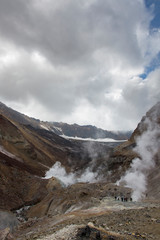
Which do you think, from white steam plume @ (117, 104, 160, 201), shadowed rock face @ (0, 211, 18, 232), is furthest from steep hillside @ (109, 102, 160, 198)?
shadowed rock face @ (0, 211, 18, 232)

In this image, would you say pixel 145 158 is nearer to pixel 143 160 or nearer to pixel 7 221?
pixel 143 160

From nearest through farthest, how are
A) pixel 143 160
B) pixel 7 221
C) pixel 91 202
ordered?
pixel 7 221
pixel 91 202
pixel 143 160

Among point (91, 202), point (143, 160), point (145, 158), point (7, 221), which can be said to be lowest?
point (7, 221)

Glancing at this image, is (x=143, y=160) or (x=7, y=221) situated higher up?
(x=143, y=160)

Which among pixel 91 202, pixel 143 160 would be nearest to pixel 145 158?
pixel 143 160

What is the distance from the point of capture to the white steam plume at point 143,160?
32.3 metres

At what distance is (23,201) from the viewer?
32844 millimetres

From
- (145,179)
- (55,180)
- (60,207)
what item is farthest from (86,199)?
(55,180)

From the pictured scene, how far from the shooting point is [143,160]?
130 feet

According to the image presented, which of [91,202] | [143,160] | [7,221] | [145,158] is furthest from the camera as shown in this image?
[145,158]

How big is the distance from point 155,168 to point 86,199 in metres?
15.6

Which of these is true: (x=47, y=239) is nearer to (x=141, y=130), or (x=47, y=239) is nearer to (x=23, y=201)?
(x=23, y=201)

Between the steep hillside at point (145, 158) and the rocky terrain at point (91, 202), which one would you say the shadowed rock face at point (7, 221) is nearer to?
the rocky terrain at point (91, 202)

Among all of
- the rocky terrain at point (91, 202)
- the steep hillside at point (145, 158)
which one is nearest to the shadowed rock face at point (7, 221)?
the rocky terrain at point (91, 202)
